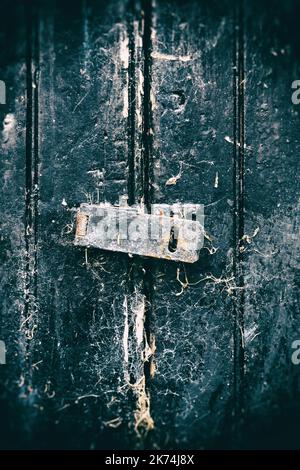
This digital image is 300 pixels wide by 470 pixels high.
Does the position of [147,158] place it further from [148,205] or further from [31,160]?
[31,160]

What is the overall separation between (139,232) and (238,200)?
0.69 feet

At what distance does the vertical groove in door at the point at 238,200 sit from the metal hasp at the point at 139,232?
9 centimetres

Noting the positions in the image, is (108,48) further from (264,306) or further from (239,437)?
(239,437)

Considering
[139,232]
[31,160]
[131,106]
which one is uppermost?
[131,106]

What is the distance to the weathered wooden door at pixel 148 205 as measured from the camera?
764mm

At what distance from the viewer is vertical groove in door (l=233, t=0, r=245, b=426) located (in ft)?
2.50

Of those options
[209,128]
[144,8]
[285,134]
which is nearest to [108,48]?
[144,8]

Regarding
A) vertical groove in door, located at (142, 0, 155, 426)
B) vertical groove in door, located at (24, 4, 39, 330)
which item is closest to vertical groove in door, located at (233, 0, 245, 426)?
vertical groove in door, located at (142, 0, 155, 426)

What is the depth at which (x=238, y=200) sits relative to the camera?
2.56 ft

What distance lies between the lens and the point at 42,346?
0.80m

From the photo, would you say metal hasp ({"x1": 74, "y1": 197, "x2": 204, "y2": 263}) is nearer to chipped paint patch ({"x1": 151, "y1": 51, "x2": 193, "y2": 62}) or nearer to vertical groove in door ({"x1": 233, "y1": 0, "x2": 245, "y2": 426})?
vertical groove in door ({"x1": 233, "y1": 0, "x2": 245, "y2": 426})

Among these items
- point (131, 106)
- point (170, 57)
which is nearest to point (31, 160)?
point (131, 106)

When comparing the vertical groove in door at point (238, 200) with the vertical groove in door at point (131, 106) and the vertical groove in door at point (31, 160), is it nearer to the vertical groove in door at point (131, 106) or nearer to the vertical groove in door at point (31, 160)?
the vertical groove in door at point (131, 106)

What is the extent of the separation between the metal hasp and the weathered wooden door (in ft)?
0.15
